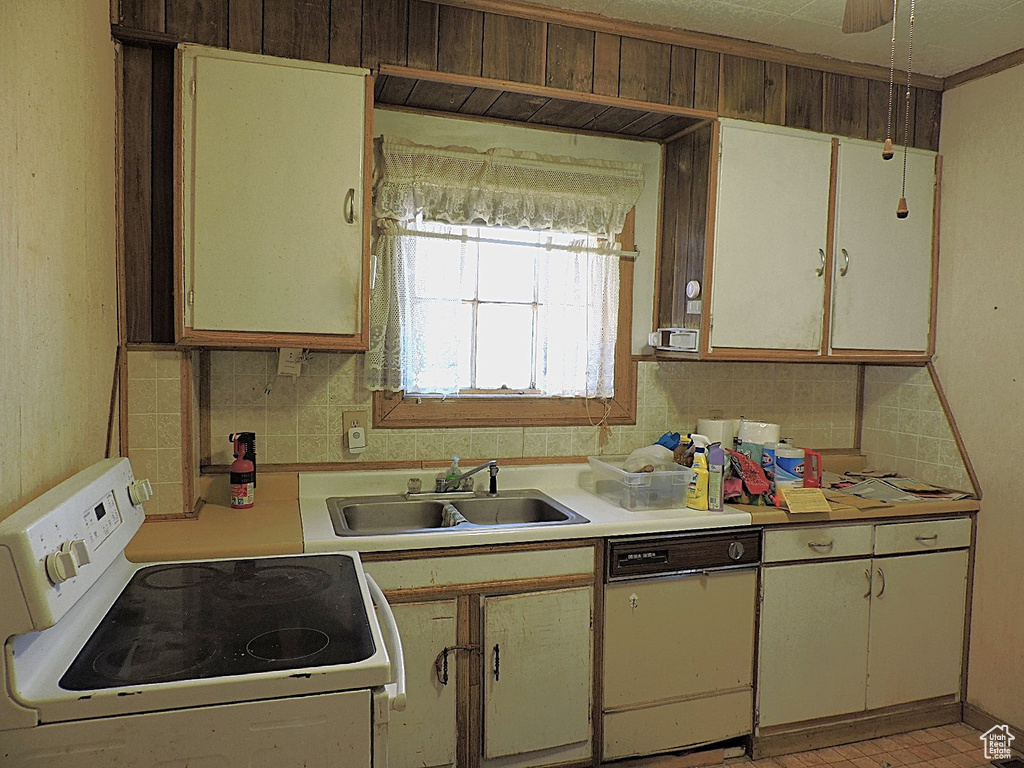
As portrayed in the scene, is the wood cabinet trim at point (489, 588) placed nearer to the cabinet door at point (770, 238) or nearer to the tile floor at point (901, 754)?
the tile floor at point (901, 754)

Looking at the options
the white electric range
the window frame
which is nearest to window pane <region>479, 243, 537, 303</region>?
the window frame

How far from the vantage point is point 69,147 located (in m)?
1.66

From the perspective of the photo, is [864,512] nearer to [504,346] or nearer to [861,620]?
[861,620]

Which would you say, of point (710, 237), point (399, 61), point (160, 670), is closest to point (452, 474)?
Result: point (710, 237)

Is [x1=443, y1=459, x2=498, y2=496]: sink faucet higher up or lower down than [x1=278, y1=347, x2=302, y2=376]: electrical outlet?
lower down

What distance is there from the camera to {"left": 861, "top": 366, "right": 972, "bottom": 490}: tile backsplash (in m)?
2.99

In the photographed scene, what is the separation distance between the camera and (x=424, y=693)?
7.22 ft

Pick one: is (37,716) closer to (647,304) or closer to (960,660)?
(647,304)

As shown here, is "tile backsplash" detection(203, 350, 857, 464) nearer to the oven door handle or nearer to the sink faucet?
the sink faucet

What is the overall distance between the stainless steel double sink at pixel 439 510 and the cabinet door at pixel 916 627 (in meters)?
1.24

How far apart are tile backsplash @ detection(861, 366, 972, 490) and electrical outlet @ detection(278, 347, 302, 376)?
2493 mm

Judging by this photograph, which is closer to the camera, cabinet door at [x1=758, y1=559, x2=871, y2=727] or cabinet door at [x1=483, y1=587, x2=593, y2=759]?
cabinet door at [x1=483, y1=587, x2=593, y2=759]

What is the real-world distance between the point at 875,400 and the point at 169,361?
289cm

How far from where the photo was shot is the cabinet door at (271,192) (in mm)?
2115
